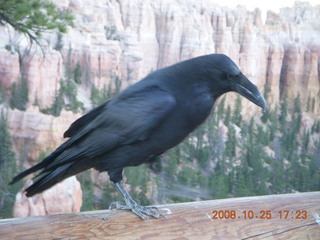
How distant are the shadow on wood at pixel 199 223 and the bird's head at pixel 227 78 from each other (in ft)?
0.90

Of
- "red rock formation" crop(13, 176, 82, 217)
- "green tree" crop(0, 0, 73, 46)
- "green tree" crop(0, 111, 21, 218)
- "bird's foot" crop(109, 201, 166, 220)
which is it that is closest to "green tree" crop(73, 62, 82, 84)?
"green tree" crop(0, 111, 21, 218)

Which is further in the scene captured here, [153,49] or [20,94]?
[153,49]

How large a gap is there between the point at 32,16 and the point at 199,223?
2009 millimetres

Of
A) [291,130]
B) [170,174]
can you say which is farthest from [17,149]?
[291,130]

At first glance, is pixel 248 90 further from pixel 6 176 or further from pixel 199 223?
pixel 6 176

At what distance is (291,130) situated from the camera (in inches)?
608

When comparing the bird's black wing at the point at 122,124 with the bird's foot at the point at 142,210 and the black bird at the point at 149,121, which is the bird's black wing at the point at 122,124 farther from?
the bird's foot at the point at 142,210

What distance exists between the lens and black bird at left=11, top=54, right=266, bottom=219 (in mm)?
979

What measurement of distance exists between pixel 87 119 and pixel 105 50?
1481 centimetres

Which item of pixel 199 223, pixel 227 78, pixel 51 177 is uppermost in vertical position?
pixel 227 78

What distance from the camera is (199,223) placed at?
3.22 feet

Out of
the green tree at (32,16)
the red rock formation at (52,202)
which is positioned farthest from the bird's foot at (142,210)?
the red rock formation at (52,202)

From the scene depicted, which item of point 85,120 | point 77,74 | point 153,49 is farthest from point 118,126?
point 153,49

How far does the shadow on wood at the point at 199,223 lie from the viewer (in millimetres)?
842
